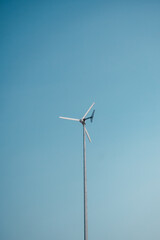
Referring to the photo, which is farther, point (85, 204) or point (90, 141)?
point (90, 141)

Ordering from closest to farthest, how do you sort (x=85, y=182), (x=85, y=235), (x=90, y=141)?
(x=85, y=235)
(x=85, y=182)
(x=90, y=141)

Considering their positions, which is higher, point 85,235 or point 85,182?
point 85,182

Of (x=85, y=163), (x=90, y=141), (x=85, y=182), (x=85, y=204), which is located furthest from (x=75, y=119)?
(x=85, y=204)

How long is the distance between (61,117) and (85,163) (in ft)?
28.2

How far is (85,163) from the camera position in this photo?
2852 cm

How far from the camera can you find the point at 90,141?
1401 inches

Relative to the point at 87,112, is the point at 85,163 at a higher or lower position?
lower

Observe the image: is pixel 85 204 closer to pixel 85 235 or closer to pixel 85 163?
pixel 85 235

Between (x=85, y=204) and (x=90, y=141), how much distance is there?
11.5 m

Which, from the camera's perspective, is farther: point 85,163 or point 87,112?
point 87,112

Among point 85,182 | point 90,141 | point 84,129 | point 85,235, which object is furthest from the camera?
point 90,141

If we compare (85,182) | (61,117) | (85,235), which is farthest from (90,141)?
(85,235)

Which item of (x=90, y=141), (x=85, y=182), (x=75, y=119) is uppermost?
(x=75, y=119)

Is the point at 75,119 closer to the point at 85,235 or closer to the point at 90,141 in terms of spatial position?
the point at 90,141
